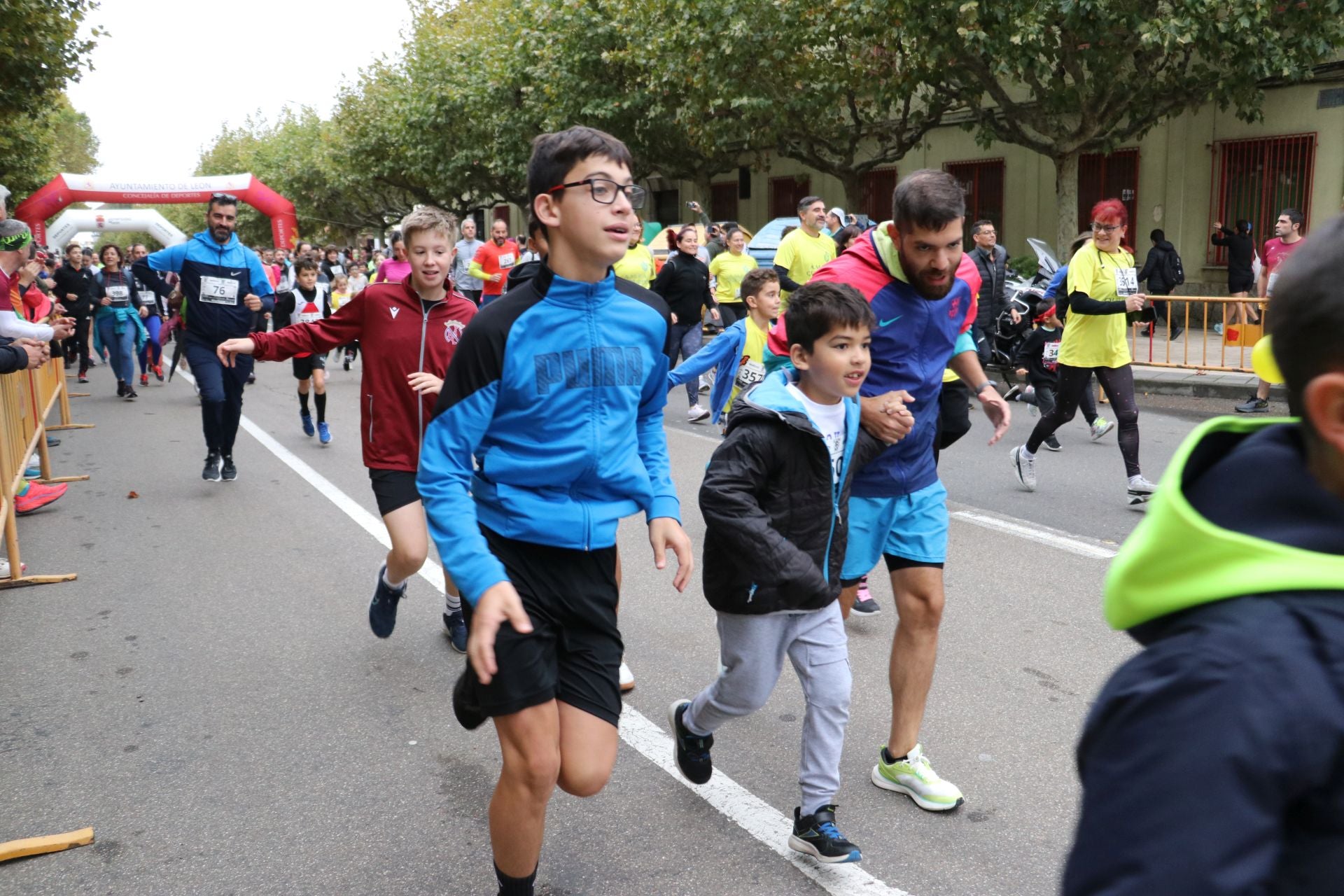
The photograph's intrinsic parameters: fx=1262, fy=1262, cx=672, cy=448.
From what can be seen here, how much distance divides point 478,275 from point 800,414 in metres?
11.1

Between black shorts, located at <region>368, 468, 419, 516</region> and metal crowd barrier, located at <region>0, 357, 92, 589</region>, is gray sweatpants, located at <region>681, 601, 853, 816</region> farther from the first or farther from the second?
metal crowd barrier, located at <region>0, 357, 92, 589</region>

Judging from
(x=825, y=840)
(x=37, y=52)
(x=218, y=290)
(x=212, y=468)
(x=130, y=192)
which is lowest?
(x=212, y=468)

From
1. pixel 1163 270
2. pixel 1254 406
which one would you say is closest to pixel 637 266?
pixel 1254 406

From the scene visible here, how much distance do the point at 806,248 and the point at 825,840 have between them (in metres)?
8.68

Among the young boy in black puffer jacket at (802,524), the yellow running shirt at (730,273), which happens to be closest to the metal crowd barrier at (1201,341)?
the yellow running shirt at (730,273)

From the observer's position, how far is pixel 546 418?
2.95 meters

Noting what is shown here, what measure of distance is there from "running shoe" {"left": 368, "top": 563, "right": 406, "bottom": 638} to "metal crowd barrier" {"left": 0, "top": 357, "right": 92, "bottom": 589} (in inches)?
104

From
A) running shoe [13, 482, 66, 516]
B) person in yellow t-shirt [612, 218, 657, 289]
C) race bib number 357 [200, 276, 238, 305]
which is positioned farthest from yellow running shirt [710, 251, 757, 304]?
running shoe [13, 482, 66, 516]

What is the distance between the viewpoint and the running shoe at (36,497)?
887 centimetres

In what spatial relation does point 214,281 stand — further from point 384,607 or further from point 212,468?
point 384,607

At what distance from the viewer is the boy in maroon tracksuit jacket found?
5117 mm

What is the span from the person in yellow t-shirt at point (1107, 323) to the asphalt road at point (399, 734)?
48cm

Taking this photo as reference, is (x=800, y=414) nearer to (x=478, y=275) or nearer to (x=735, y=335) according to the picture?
(x=735, y=335)

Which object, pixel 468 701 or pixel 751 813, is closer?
pixel 468 701
